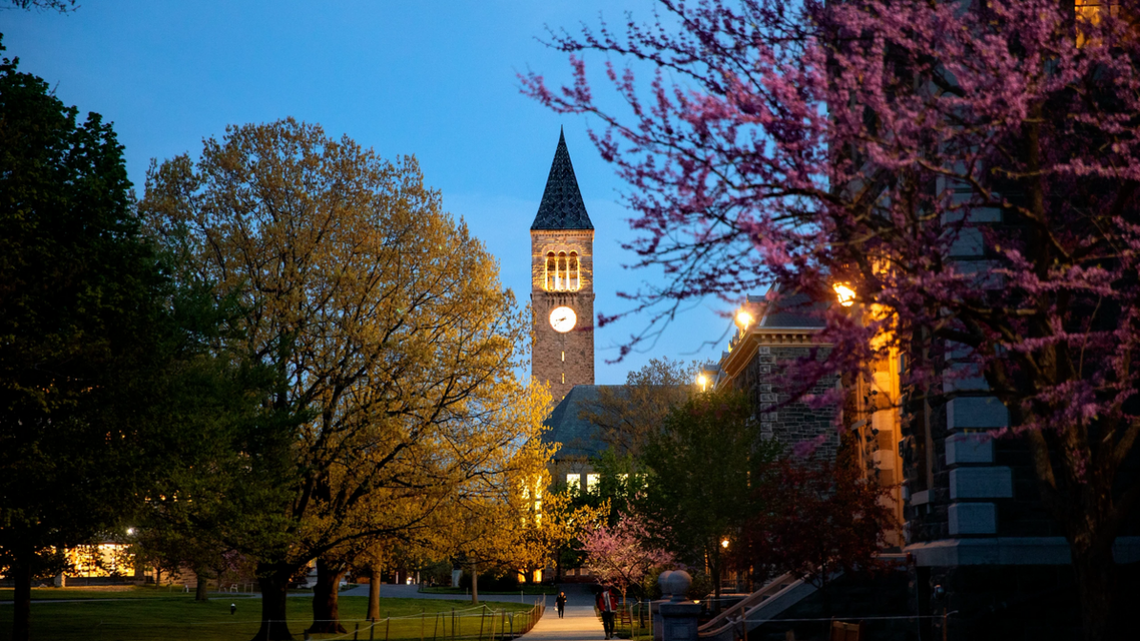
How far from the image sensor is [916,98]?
10.9 m

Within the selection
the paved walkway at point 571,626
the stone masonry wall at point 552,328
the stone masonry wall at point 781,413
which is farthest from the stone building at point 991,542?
the stone masonry wall at point 552,328

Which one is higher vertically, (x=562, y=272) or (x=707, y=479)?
(x=562, y=272)

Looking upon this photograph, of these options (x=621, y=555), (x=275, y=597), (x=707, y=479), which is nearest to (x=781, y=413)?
(x=707, y=479)

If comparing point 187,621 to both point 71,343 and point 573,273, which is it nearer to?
point 71,343

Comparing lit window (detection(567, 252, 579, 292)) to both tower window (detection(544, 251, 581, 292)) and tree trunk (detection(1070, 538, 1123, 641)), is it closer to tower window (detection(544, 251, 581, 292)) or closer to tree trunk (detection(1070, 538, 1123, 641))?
tower window (detection(544, 251, 581, 292))

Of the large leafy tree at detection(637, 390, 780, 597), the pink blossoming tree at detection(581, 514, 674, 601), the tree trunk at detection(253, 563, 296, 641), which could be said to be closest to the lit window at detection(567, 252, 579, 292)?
the pink blossoming tree at detection(581, 514, 674, 601)

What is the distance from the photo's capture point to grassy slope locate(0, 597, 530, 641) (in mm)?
33125

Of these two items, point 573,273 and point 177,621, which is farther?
point 573,273

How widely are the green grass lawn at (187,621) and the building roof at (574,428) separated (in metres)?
37.5

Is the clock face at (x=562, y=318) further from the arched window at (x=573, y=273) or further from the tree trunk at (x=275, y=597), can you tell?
the tree trunk at (x=275, y=597)

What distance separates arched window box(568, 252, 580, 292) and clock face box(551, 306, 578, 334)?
223 centimetres

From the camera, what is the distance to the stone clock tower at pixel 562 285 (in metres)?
104

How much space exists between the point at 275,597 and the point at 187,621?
1568cm

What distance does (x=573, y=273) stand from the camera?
108 m
